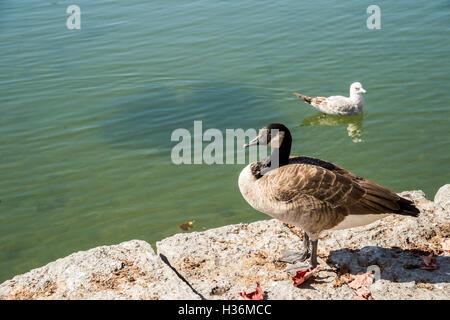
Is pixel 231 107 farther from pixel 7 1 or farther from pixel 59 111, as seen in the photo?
pixel 7 1

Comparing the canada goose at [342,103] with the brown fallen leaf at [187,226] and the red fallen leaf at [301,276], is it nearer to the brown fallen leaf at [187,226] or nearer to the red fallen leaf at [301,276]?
the brown fallen leaf at [187,226]

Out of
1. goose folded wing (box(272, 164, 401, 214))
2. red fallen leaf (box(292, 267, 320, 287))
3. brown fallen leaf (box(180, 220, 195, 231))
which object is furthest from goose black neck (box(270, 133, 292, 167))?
brown fallen leaf (box(180, 220, 195, 231))

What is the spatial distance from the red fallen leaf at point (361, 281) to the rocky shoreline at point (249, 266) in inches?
1.7

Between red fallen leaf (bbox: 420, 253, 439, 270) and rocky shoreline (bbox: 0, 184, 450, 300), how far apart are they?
0.12 ft

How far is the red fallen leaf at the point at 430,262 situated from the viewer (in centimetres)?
482

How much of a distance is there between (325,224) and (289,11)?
13.5m

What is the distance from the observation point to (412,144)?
991 cm

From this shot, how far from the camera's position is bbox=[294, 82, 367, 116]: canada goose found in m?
10.8

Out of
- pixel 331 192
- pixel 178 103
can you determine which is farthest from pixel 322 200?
pixel 178 103

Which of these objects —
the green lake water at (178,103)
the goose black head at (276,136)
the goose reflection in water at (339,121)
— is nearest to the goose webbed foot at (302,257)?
the goose black head at (276,136)

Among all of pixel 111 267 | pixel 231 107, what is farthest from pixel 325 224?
pixel 231 107

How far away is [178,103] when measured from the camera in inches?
476

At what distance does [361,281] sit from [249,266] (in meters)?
1.13

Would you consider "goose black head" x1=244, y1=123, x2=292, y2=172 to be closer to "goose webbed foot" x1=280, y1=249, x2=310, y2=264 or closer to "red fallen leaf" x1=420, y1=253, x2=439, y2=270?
"goose webbed foot" x1=280, y1=249, x2=310, y2=264
